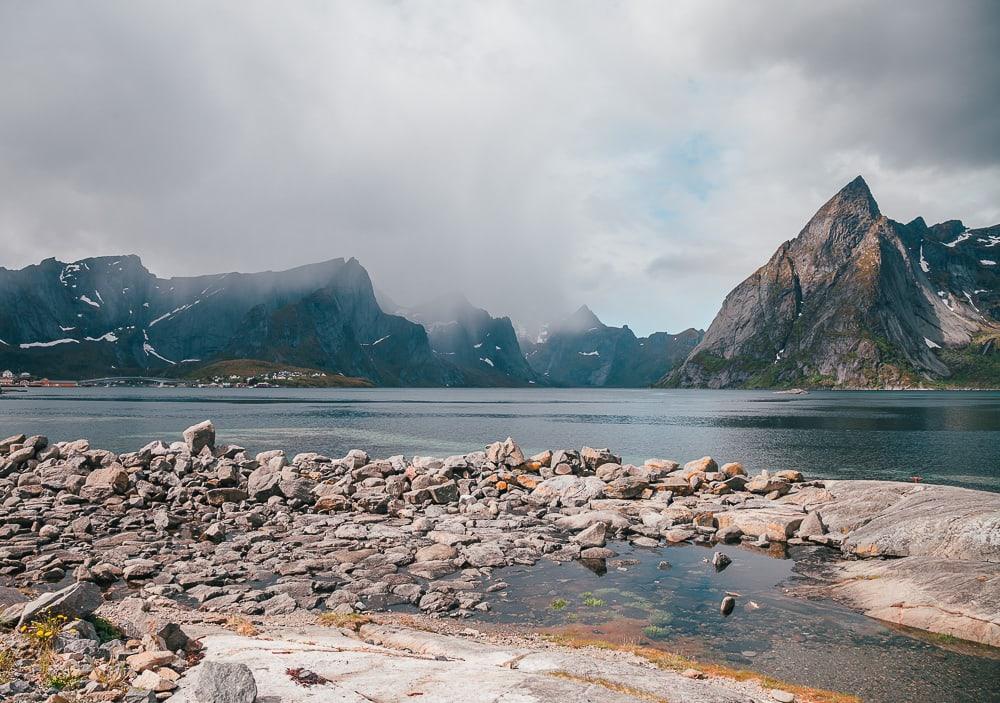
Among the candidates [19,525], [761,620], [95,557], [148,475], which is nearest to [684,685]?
[761,620]

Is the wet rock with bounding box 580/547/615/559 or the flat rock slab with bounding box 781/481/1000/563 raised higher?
the flat rock slab with bounding box 781/481/1000/563

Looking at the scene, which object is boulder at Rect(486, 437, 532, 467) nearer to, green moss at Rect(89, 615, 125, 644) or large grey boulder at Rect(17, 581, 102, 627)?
green moss at Rect(89, 615, 125, 644)

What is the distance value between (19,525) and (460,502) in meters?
24.9

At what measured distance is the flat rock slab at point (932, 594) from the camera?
18.2 m

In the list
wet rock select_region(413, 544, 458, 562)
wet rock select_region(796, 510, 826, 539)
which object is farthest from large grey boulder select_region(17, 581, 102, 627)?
wet rock select_region(796, 510, 826, 539)

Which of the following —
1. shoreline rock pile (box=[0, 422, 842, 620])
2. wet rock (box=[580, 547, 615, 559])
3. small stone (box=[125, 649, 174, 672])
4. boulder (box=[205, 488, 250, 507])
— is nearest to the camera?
small stone (box=[125, 649, 174, 672])

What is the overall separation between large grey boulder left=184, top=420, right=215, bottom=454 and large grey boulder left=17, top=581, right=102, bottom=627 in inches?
1558

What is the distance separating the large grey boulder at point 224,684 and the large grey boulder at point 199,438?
148ft

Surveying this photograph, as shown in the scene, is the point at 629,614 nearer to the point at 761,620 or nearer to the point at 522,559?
the point at 761,620

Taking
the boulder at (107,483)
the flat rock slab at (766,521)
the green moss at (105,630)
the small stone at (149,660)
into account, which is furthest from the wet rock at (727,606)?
the boulder at (107,483)

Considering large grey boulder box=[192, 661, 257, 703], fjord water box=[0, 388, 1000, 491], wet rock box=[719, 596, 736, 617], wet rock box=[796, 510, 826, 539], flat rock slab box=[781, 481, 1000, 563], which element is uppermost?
large grey boulder box=[192, 661, 257, 703]

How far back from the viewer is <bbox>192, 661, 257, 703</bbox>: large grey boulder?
916 cm

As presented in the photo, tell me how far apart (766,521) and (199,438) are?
46314mm

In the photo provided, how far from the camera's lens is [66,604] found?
12.9 m
